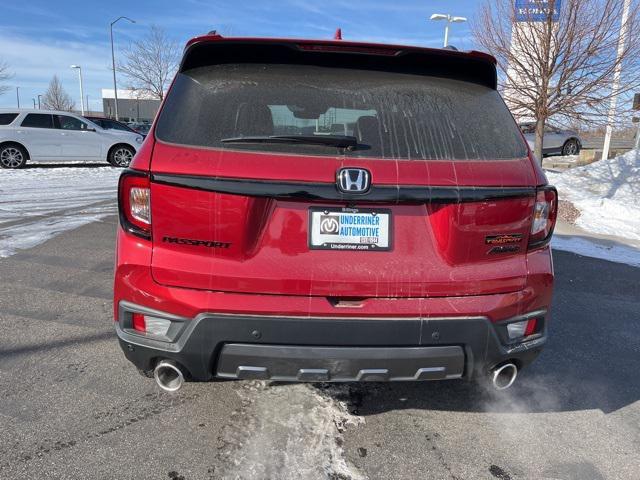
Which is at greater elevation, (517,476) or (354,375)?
(354,375)

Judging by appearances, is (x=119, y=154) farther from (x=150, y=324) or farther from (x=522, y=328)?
(x=522, y=328)

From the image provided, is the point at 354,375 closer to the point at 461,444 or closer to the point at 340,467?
the point at 340,467

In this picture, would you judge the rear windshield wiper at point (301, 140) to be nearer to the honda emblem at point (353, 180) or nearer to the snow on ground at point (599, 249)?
the honda emblem at point (353, 180)

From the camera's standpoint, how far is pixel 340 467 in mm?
2297

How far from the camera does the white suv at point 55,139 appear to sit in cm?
1470

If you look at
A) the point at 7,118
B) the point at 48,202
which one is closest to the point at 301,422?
the point at 48,202

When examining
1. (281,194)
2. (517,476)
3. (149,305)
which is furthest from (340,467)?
(281,194)

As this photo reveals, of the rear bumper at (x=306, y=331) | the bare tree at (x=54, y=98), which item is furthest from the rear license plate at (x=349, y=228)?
the bare tree at (x=54, y=98)

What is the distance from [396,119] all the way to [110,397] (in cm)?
220

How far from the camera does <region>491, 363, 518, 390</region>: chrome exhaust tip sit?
2322 millimetres

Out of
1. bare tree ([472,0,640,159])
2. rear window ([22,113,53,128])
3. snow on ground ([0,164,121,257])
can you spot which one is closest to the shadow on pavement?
snow on ground ([0,164,121,257])

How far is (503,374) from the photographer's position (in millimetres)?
2385

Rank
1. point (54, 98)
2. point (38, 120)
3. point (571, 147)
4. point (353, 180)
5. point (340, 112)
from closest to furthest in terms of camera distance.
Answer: point (353, 180) < point (340, 112) < point (38, 120) < point (571, 147) < point (54, 98)

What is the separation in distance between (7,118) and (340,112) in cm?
1596
